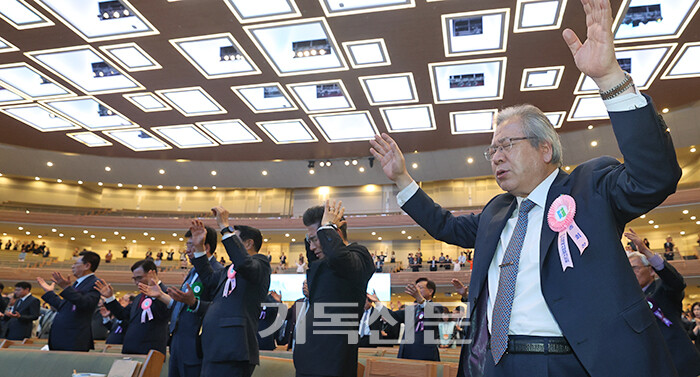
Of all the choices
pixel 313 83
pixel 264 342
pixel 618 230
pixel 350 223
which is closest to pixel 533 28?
pixel 313 83

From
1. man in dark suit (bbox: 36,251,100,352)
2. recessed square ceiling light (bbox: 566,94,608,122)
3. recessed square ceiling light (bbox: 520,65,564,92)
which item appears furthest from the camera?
recessed square ceiling light (bbox: 566,94,608,122)

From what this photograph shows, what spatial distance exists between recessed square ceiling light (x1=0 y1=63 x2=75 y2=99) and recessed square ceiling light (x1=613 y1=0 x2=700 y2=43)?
15869 mm

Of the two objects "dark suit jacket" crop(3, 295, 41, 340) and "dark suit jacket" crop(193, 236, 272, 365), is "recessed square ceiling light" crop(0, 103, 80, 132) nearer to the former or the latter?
"dark suit jacket" crop(3, 295, 41, 340)

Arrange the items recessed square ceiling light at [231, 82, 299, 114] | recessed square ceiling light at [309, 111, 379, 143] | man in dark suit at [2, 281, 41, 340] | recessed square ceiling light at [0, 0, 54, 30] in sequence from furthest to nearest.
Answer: recessed square ceiling light at [309, 111, 379, 143], recessed square ceiling light at [231, 82, 299, 114], recessed square ceiling light at [0, 0, 54, 30], man in dark suit at [2, 281, 41, 340]

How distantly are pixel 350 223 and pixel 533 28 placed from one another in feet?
46.7

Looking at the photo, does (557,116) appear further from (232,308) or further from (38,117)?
(38,117)

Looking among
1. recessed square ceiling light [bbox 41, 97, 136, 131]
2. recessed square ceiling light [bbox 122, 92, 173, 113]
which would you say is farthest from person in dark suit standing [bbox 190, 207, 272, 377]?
recessed square ceiling light [bbox 41, 97, 136, 131]

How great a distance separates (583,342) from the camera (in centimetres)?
141

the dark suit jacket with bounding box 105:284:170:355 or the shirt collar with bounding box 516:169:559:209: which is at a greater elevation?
the shirt collar with bounding box 516:169:559:209

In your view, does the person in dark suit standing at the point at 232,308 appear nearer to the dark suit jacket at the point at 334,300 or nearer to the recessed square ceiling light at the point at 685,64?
the dark suit jacket at the point at 334,300

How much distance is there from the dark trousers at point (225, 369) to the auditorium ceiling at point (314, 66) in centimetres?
935

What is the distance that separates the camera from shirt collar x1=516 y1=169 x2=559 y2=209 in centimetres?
174

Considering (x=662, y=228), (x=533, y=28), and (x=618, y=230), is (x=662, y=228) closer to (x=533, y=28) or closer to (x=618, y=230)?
(x=533, y=28)

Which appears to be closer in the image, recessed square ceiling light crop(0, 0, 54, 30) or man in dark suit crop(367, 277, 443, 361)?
man in dark suit crop(367, 277, 443, 361)
